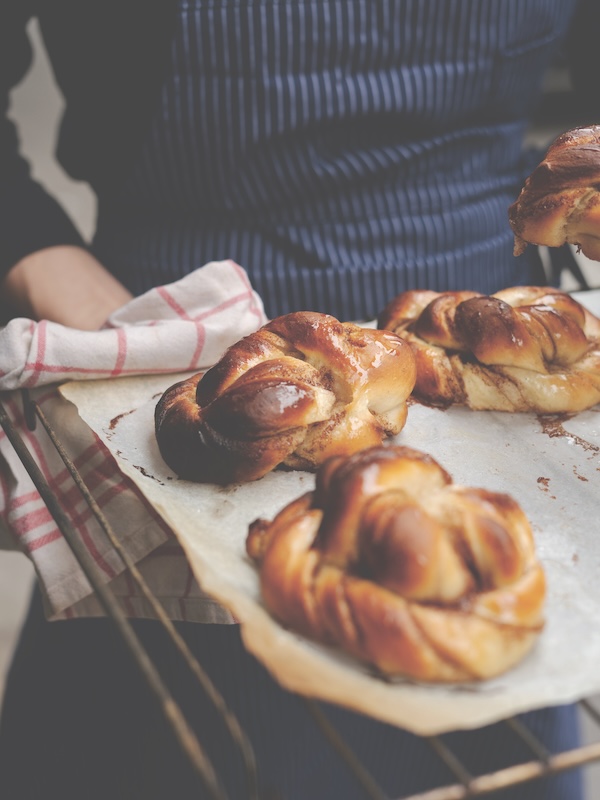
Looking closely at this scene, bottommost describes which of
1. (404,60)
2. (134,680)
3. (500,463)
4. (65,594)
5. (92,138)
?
(134,680)

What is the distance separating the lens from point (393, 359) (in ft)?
3.52

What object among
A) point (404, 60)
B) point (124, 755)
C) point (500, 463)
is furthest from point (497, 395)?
point (124, 755)

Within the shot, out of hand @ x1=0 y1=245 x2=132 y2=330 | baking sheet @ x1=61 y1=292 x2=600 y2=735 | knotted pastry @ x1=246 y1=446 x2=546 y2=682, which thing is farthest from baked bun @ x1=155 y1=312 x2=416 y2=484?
hand @ x1=0 y1=245 x2=132 y2=330

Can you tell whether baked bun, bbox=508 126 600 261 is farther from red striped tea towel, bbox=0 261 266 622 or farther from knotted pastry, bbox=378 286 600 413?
red striped tea towel, bbox=0 261 266 622

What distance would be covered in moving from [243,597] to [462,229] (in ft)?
3.58

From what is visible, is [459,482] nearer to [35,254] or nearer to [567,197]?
[567,197]

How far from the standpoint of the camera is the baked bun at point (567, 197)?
898 millimetres

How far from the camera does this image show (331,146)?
1528mm

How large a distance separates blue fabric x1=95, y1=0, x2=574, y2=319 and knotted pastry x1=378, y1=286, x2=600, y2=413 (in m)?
0.37

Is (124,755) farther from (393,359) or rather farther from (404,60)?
(404,60)

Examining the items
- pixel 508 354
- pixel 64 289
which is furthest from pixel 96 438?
pixel 508 354

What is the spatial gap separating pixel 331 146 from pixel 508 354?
0.62 metres

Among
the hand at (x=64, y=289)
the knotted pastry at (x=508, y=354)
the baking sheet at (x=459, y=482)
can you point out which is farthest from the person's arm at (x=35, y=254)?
the knotted pastry at (x=508, y=354)

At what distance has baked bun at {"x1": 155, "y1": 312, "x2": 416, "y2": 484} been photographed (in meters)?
0.98
